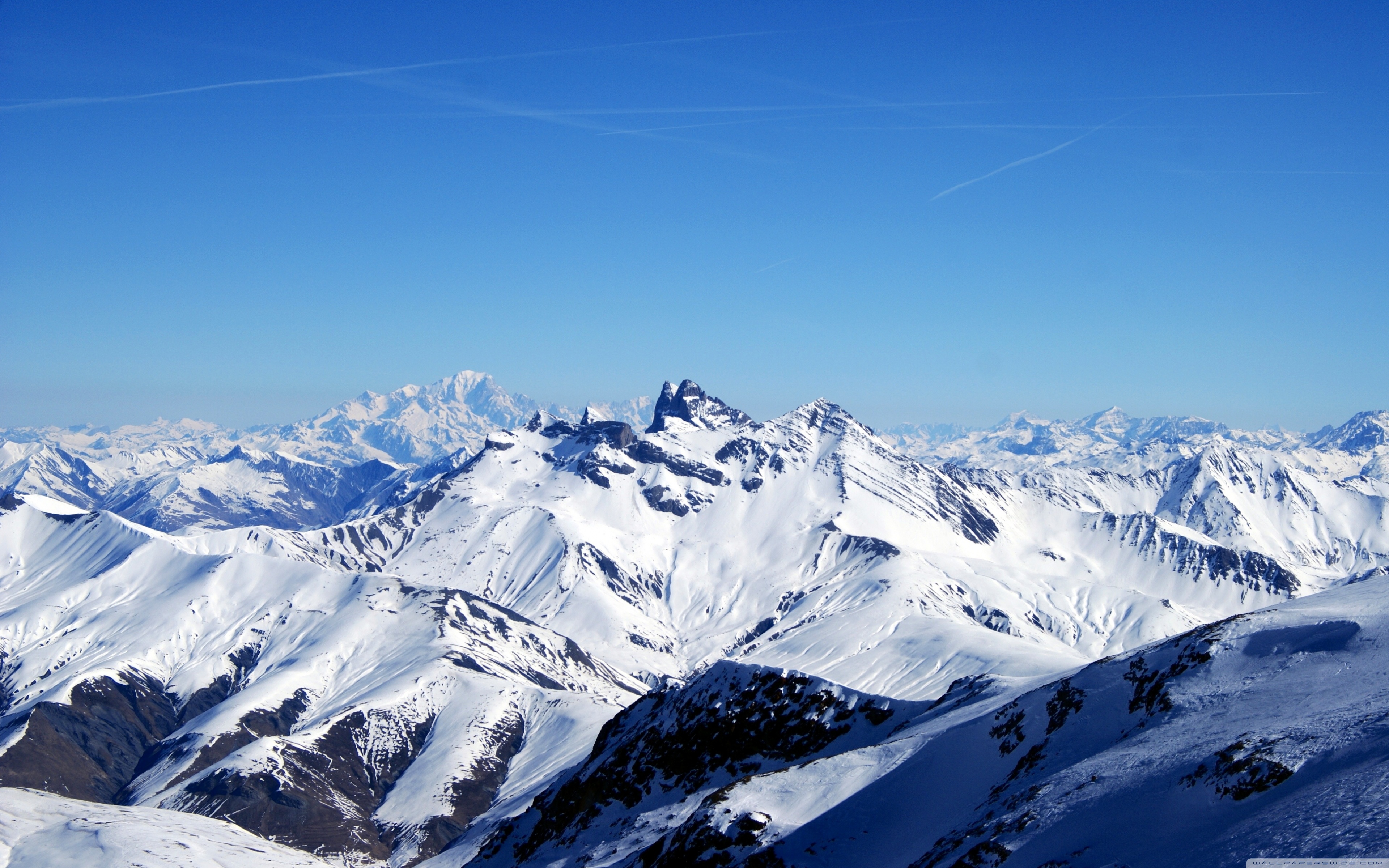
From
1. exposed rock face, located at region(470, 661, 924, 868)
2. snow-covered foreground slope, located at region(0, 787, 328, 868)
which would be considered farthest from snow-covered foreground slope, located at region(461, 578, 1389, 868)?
snow-covered foreground slope, located at region(0, 787, 328, 868)

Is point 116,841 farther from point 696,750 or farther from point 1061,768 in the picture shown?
point 1061,768

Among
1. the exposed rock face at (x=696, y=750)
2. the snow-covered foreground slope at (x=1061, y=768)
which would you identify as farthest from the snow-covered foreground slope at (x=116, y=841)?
the snow-covered foreground slope at (x=1061, y=768)

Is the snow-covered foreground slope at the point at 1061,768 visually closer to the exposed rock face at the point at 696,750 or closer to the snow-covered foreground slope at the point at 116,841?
the exposed rock face at the point at 696,750

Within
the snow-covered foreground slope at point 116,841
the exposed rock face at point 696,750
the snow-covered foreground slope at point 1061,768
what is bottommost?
the snow-covered foreground slope at point 116,841

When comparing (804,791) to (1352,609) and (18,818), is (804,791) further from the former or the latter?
(18,818)

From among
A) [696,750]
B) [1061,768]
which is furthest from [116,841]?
[1061,768]
